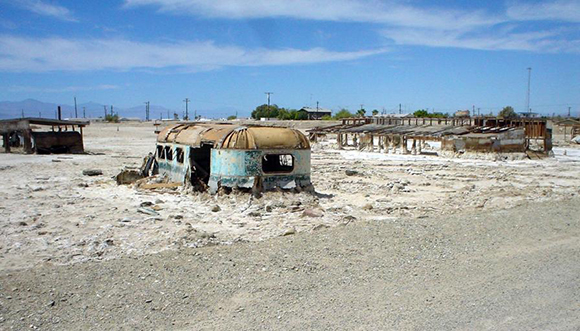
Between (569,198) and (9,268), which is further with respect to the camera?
(569,198)

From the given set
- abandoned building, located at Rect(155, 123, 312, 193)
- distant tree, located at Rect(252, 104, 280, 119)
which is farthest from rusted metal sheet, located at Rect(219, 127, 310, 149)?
distant tree, located at Rect(252, 104, 280, 119)

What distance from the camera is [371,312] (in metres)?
5.94

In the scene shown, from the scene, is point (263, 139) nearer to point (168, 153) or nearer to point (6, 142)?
point (168, 153)

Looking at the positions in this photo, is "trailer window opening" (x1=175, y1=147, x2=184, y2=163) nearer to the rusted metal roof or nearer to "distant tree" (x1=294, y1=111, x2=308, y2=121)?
the rusted metal roof

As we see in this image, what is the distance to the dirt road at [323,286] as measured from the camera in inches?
225

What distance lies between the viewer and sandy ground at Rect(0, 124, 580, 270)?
30.0 ft

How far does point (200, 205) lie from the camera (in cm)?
1340

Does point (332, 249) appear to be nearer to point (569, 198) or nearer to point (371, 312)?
point (371, 312)

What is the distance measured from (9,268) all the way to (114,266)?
5.24 ft

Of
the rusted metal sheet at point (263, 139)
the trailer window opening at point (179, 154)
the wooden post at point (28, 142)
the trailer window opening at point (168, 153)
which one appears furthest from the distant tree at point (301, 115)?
the rusted metal sheet at point (263, 139)

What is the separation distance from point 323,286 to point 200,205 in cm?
717

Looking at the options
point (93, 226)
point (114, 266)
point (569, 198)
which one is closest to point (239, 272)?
point (114, 266)

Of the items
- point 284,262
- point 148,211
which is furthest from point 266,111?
point 284,262

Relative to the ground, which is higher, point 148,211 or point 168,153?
point 168,153
